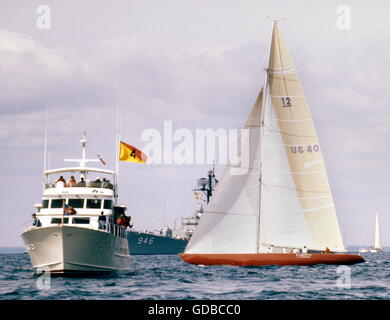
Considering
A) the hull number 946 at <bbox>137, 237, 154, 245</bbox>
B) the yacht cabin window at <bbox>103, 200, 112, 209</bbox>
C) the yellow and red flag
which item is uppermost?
the yellow and red flag

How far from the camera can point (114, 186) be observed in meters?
41.5

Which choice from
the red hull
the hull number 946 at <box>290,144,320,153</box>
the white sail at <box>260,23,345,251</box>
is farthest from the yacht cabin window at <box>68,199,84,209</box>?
the hull number 946 at <box>290,144,320,153</box>

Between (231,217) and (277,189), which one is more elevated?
(277,189)

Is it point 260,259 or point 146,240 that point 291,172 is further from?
point 146,240

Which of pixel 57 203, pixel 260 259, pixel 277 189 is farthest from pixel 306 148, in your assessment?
pixel 57 203

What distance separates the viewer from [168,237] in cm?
12619

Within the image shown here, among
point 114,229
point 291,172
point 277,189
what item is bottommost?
point 114,229

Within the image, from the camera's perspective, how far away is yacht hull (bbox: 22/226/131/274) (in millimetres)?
34219

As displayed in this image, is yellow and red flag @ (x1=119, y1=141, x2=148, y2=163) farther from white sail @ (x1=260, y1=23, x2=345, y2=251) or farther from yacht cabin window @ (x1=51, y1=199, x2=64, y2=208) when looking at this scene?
white sail @ (x1=260, y1=23, x2=345, y2=251)

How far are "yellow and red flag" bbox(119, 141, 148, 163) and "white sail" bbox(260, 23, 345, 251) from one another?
11549 millimetres

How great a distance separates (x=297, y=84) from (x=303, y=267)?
15.7m

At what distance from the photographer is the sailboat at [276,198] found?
166ft

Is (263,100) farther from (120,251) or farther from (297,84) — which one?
(120,251)

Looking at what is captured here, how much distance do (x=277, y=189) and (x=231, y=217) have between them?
479 cm
